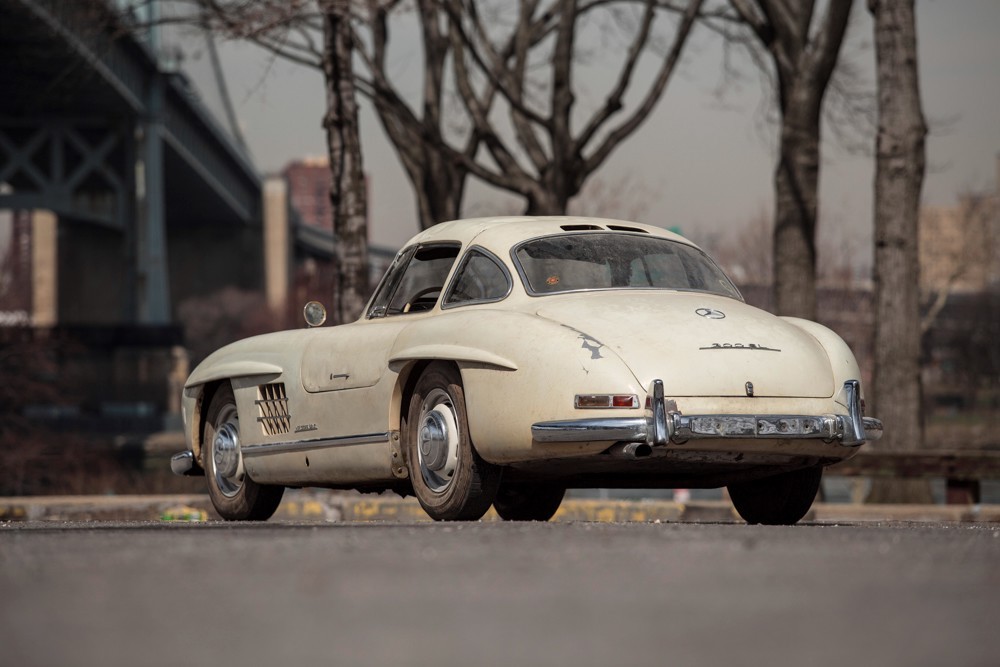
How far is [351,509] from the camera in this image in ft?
42.2

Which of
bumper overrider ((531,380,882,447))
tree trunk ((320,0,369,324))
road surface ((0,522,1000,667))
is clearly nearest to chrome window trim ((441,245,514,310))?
bumper overrider ((531,380,882,447))

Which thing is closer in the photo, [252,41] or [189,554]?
[189,554]

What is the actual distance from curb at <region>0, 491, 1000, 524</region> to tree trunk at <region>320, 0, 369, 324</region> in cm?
280

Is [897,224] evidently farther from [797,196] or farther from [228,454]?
[228,454]

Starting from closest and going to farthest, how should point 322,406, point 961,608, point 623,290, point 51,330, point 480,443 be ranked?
1. point 961,608
2. point 480,443
3. point 623,290
4. point 322,406
5. point 51,330

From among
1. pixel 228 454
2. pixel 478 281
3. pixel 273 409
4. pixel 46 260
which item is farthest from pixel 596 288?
pixel 46 260

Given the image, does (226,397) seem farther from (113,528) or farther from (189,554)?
(189,554)

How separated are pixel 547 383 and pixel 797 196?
37.0ft

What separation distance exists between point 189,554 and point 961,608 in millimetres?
2396

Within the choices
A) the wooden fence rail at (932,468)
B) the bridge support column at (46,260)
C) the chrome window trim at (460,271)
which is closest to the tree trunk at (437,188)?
the wooden fence rail at (932,468)

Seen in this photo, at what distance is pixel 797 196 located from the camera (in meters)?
17.7

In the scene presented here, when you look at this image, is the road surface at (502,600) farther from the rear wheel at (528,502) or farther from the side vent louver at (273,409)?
the rear wheel at (528,502)

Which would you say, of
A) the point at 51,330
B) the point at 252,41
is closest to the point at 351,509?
the point at 252,41

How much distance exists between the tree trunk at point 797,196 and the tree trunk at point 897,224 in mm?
2237
